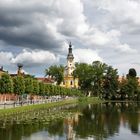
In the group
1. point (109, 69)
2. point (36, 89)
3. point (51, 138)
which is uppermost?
point (109, 69)

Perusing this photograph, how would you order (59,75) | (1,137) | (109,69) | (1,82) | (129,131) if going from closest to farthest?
(1,137) < (129,131) < (1,82) < (109,69) < (59,75)

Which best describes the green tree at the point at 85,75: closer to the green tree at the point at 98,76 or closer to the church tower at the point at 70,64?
the green tree at the point at 98,76

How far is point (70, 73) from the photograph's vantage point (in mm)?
191250

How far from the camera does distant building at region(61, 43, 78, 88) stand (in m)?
189

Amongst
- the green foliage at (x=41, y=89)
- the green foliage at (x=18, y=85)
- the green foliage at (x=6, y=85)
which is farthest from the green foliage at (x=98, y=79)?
the green foliage at (x=6, y=85)

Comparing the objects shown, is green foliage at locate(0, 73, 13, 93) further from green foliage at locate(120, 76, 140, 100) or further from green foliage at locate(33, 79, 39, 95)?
green foliage at locate(120, 76, 140, 100)

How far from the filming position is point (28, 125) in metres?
47.8

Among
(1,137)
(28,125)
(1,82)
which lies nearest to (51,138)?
(1,137)

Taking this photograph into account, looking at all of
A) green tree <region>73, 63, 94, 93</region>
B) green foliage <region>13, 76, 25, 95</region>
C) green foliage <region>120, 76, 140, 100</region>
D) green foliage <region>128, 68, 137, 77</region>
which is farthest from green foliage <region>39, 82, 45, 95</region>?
green foliage <region>128, 68, 137, 77</region>

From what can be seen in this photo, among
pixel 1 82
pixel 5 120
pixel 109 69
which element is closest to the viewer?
pixel 5 120

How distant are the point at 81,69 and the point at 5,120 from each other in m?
125

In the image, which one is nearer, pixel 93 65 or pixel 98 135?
pixel 98 135

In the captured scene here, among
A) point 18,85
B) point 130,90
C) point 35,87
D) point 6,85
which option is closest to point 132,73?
point 130,90

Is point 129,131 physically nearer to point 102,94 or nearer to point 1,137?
point 1,137
